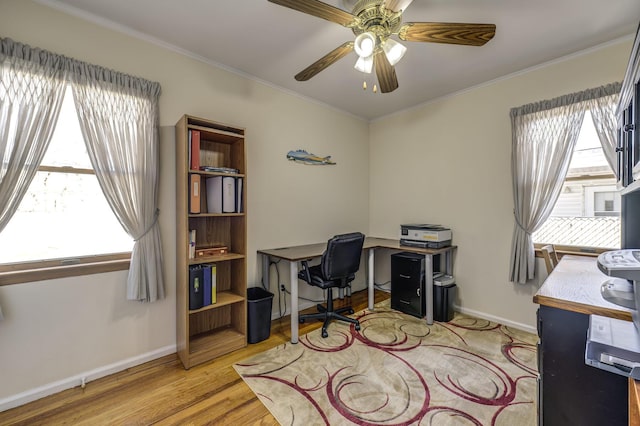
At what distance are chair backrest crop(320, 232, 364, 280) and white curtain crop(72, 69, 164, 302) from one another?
1424mm

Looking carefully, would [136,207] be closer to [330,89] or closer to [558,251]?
[330,89]

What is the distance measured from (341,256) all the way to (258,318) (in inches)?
38.3

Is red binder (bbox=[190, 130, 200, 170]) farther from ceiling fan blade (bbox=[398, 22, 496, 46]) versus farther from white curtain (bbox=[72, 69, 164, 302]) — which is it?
ceiling fan blade (bbox=[398, 22, 496, 46])

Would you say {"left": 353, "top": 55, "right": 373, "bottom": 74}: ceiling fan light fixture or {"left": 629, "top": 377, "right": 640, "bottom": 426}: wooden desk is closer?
{"left": 629, "top": 377, "right": 640, "bottom": 426}: wooden desk

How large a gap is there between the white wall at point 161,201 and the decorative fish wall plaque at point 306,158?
0.22 ft

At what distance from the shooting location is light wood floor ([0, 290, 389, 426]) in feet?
5.31

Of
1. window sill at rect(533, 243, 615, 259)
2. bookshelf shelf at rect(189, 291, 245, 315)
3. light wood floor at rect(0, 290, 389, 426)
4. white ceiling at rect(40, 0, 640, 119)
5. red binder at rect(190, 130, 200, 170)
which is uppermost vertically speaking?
white ceiling at rect(40, 0, 640, 119)

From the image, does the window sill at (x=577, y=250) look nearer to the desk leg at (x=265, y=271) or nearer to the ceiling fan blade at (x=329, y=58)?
the ceiling fan blade at (x=329, y=58)

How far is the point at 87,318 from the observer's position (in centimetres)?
196

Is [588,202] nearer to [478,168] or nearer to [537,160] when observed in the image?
[537,160]

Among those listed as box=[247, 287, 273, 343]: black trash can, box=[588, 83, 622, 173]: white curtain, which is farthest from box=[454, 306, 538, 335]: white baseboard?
box=[247, 287, 273, 343]: black trash can

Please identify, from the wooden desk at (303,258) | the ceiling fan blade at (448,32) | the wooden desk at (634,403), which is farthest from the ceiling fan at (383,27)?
the wooden desk at (303,258)

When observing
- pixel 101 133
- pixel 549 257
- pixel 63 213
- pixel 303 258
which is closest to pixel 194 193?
pixel 101 133

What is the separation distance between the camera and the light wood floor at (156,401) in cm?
162
